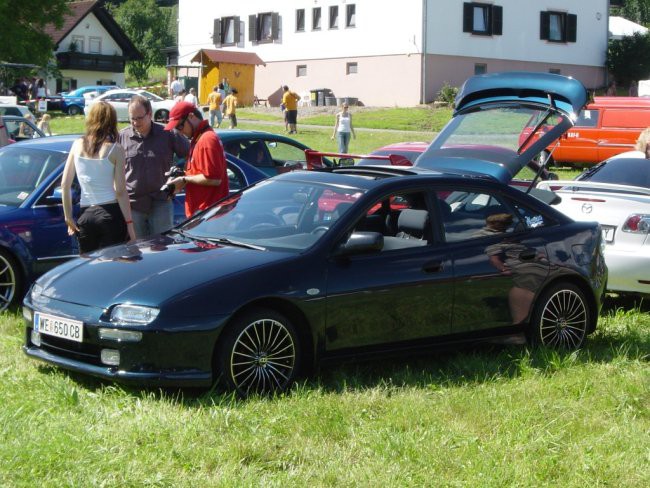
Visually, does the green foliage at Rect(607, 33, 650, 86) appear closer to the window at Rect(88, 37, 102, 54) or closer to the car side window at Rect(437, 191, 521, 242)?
the window at Rect(88, 37, 102, 54)

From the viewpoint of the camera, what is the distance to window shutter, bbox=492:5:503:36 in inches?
1896

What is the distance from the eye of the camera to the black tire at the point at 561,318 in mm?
7594

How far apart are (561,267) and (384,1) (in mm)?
40329

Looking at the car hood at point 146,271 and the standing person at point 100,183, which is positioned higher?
the standing person at point 100,183

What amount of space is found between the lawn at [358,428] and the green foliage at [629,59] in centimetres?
4770

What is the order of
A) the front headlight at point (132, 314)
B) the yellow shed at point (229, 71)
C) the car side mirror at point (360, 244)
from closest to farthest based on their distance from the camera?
the front headlight at point (132, 314), the car side mirror at point (360, 244), the yellow shed at point (229, 71)

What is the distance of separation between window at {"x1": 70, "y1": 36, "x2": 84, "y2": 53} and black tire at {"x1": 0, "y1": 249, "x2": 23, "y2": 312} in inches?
2527

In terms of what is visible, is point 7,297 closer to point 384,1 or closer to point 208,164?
point 208,164

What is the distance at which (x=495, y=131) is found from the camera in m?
10.3

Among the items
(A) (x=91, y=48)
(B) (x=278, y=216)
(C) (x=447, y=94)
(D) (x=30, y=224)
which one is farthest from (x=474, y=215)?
(A) (x=91, y=48)

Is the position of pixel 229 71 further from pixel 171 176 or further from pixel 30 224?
pixel 171 176

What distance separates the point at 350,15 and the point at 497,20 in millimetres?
6855

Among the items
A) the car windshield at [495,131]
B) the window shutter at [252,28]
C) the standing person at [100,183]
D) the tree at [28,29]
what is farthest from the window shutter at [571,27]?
the standing person at [100,183]

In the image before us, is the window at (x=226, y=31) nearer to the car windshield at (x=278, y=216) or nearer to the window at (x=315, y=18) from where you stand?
the window at (x=315, y=18)
